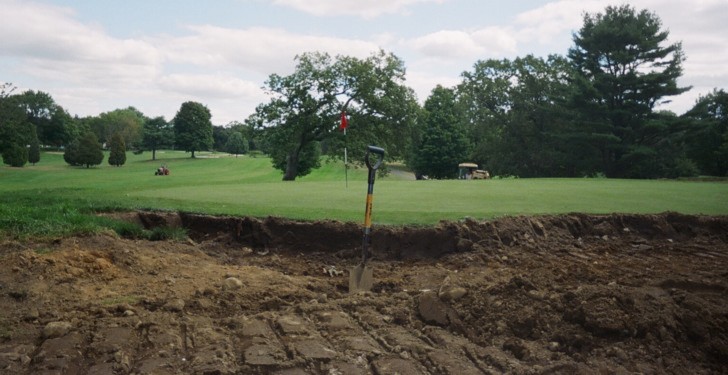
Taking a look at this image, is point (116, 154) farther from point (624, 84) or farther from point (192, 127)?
point (624, 84)

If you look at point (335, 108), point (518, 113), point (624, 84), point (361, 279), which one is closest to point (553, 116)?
point (518, 113)

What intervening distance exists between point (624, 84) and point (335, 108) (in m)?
20.0

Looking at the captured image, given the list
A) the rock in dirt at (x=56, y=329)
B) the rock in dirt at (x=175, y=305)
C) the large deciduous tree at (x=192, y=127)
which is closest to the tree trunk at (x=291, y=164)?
the large deciduous tree at (x=192, y=127)

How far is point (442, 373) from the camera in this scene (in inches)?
150

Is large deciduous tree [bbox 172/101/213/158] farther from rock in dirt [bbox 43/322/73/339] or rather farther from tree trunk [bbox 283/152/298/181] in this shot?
rock in dirt [bbox 43/322/73/339]

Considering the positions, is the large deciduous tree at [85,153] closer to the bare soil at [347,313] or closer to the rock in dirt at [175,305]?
the bare soil at [347,313]

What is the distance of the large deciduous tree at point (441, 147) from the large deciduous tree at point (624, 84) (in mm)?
19069

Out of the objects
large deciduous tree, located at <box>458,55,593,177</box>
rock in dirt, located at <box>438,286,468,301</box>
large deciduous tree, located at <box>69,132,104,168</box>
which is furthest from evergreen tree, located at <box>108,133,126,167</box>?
rock in dirt, located at <box>438,286,468,301</box>

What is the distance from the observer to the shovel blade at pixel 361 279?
632 centimetres

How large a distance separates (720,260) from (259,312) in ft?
20.7

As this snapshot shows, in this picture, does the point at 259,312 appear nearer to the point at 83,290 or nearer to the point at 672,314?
the point at 83,290

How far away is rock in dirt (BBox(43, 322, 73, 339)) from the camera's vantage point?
13.7 ft

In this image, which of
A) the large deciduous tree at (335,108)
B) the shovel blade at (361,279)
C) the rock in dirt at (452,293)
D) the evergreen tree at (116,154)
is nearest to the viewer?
the rock in dirt at (452,293)

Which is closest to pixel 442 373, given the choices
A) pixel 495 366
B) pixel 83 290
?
pixel 495 366
